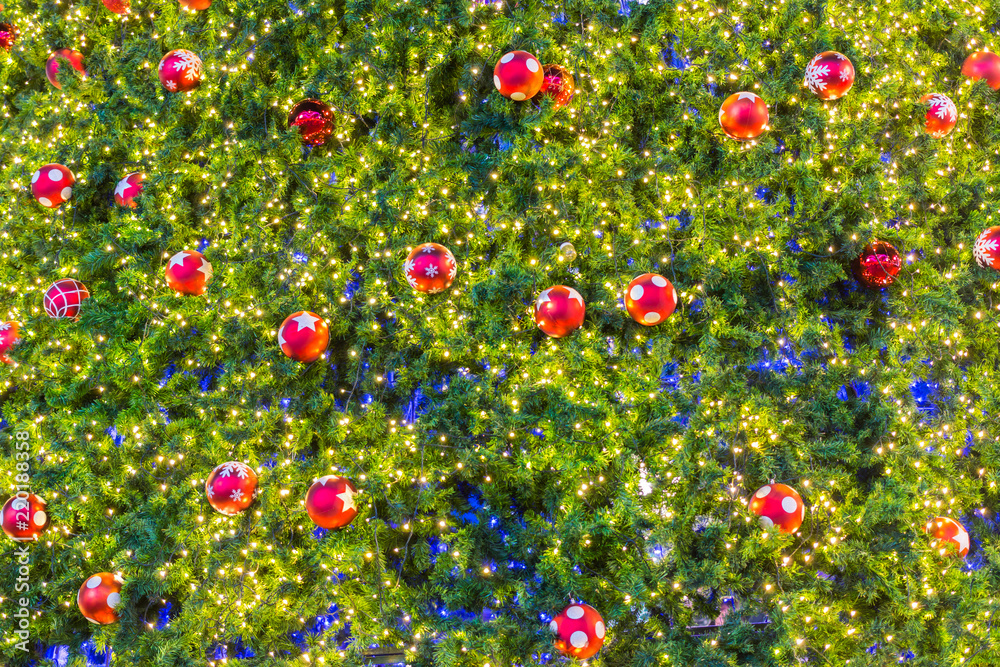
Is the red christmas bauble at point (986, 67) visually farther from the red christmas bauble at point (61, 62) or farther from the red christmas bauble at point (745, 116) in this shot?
the red christmas bauble at point (61, 62)

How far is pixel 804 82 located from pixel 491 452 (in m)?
1.84

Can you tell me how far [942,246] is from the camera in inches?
90.0

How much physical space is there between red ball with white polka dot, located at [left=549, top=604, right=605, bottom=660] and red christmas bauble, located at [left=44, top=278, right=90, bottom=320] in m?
2.14

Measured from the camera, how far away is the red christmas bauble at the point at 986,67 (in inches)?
94.3

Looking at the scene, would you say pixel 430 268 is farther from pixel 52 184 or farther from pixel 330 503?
pixel 52 184

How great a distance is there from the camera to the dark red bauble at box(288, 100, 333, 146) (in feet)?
7.20

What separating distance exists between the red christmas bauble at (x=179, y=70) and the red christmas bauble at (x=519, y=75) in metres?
1.33

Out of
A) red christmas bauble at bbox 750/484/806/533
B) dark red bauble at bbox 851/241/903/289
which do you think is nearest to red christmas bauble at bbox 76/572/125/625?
red christmas bauble at bbox 750/484/806/533

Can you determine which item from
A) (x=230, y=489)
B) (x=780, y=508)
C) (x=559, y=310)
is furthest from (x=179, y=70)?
(x=780, y=508)

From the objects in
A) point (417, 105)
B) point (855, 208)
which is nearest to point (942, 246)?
point (855, 208)

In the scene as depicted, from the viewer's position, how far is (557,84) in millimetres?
2113

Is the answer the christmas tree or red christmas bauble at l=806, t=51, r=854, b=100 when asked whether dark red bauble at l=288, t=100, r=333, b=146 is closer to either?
the christmas tree

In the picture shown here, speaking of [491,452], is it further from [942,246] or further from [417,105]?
[942,246]

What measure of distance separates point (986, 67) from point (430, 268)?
8.23 feet
